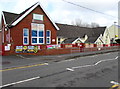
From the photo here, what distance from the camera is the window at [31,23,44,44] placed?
2006 centimetres

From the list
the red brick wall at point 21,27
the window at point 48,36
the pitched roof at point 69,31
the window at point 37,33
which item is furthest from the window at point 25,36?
the pitched roof at point 69,31

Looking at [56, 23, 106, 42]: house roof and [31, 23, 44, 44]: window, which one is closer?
[31, 23, 44, 44]: window

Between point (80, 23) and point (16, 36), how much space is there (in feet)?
216

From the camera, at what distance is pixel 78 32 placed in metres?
36.5

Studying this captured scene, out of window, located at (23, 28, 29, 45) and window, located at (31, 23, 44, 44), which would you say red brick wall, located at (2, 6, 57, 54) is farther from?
window, located at (31, 23, 44, 44)

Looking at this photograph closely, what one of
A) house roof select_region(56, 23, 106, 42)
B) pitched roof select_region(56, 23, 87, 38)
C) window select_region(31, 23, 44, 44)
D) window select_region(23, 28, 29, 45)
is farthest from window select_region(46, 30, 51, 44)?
pitched roof select_region(56, 23, 87, 38)

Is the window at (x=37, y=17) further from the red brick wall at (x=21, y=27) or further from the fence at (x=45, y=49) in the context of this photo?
the fence at (x=45, y=49)

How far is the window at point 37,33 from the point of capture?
20062 mm

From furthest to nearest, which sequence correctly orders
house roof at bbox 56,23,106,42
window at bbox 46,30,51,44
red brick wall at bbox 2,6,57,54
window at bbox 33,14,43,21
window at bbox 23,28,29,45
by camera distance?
house roof at bbox 56,23,106,42 < window at bbox 46,30,51,44 < window at bbox 33,14,43,21 < window at bbox 23,28,29,45 < red brick wall at bbox 2,6,57,54

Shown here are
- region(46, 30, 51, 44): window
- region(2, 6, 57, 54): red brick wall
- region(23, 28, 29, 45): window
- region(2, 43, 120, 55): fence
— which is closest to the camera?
region(2, 43, 120, 55): fence

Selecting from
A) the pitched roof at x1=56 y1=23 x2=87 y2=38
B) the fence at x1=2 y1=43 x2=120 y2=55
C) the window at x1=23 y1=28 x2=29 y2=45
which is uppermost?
the pitched roof at x1=56 y1=23 x2=87 y2=38

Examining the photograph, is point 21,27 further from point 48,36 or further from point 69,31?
point 69,31

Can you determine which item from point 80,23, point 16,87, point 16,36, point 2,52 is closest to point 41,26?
point 16,36

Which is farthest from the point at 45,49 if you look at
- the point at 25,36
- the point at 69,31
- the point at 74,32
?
the point at 74,32
